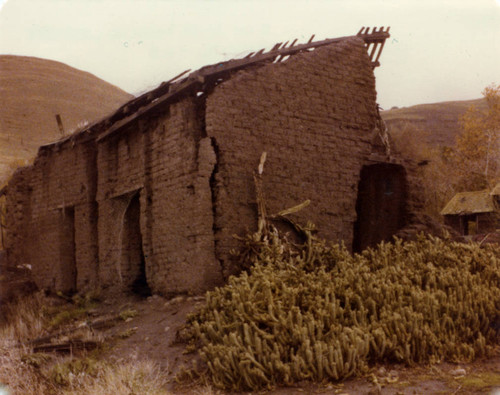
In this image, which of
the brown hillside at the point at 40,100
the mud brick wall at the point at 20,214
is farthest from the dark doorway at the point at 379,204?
the brown hillside at the point at 40,100

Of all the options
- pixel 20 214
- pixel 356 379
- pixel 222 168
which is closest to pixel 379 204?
pixel 222 168

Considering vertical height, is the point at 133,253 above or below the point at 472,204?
below

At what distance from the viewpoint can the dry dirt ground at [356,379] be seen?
219 inches

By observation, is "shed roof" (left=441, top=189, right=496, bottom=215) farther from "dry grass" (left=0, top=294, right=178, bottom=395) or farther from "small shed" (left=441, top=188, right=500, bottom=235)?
"dry grass" (left=0, top=294, right=178, bottom=395)

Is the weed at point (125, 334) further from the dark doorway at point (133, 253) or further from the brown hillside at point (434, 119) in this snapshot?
the brown hillside at point (434, 119)

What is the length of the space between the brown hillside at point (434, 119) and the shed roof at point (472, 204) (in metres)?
18.0

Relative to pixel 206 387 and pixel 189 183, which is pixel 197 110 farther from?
pixel 206 387

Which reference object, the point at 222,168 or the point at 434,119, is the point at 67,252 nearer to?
the point at 222,168

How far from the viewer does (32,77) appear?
53188 millimetres

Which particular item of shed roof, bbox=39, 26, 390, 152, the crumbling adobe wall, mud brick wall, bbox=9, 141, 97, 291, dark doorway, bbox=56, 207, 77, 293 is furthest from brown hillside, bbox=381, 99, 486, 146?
the crumbling adobe wall

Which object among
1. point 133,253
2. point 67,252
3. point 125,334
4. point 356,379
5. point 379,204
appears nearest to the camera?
point 356,379

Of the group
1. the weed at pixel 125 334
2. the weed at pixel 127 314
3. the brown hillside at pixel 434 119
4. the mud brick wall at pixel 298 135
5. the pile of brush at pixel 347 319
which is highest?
the brown hillside at pixel 434 119

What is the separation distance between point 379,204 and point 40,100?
43.2 m

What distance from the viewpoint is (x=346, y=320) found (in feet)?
21.4
